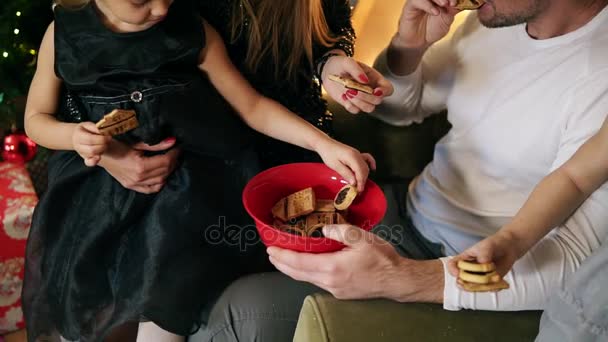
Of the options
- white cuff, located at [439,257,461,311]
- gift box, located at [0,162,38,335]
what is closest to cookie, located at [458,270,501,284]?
white cuff, located at [439,257,461,311]

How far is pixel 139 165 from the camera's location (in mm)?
1022

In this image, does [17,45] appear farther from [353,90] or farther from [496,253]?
[496,253]

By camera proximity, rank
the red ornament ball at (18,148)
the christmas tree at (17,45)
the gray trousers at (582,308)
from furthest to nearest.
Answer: the red ornament ball at (18,148), the christmas tree at (17,45), the gray trousers at (582,308)

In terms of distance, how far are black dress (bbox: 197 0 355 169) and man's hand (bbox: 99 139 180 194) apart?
0.70 feet

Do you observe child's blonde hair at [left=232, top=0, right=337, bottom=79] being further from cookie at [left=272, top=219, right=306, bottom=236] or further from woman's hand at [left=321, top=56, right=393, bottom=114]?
cookie at [left=272, top=219, right=306, bottom=236]

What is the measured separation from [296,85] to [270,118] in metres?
0.11

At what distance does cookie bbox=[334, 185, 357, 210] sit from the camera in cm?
102

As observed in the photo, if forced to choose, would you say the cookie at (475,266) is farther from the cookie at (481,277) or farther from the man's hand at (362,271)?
the man's hand at (362,271)

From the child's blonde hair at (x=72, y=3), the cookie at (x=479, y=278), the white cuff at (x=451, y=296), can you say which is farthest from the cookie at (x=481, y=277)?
the child's blonde hair at (x=72, y=3)

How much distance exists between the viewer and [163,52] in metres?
1.02

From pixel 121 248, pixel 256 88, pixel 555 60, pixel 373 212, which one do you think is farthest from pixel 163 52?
pixel 555 60

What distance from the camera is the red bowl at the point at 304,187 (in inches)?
39.7

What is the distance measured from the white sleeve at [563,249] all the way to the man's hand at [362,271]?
36 millimetres

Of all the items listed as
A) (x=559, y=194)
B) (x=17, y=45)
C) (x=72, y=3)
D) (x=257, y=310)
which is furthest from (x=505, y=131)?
(x=17, y=45)
